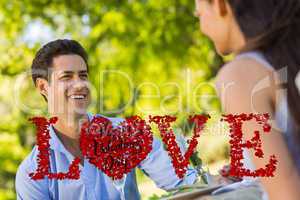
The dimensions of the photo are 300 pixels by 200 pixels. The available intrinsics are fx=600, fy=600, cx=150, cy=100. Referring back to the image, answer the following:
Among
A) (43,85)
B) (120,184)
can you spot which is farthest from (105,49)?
(120,184)

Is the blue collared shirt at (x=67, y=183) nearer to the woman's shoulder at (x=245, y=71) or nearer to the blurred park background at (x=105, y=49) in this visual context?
the woman's shoulder at (x=245, y=71)

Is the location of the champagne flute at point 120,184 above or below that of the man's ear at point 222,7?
below

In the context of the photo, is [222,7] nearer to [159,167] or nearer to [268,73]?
[268,73]

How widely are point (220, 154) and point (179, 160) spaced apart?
4.86 m

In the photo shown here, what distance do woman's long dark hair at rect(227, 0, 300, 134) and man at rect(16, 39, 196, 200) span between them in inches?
24.8

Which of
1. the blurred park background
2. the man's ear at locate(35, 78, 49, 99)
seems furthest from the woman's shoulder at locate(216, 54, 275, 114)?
the blurred park background

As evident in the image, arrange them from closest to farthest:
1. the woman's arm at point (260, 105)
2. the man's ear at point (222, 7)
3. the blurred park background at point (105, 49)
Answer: the woman's arm at point (260, 105)
the man's ear at point (222, 7)
the blurred park background at point (105, 49)

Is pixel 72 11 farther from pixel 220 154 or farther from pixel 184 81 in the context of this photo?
pixel 220 154

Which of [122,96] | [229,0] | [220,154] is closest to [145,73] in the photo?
[122,96]

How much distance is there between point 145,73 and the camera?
5160 millimetres

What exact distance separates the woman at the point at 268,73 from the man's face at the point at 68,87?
25.1 inches

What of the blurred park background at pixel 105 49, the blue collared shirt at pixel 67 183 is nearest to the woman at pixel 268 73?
the blue collared shirt at pixel 67 183

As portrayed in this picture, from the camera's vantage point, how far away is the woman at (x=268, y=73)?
848mm

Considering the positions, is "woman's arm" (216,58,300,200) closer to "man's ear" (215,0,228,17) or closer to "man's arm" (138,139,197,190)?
"man's ear" (215,0,228,17)
